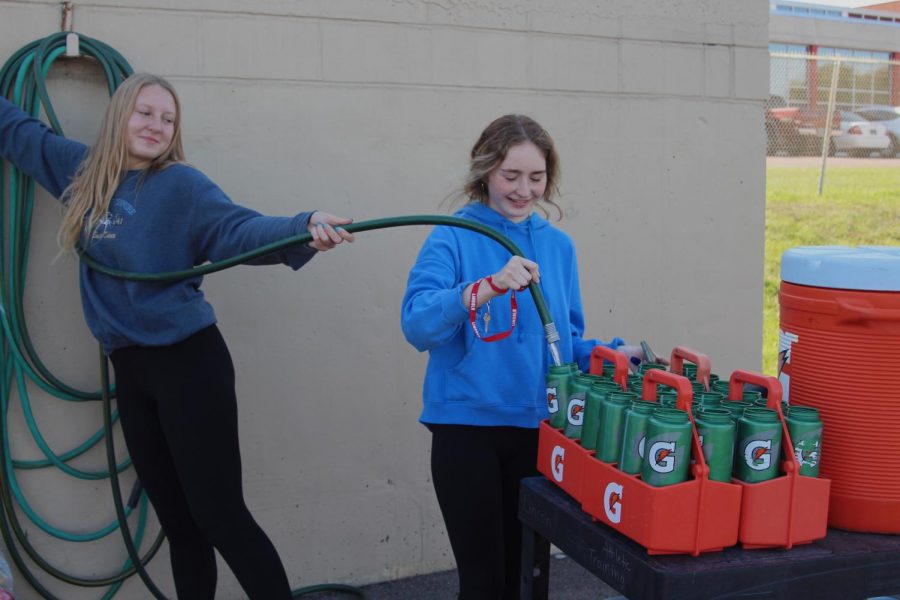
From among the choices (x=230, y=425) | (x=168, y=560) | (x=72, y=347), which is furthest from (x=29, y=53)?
(x=168, y=560)

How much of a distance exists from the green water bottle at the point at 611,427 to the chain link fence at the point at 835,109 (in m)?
10.4

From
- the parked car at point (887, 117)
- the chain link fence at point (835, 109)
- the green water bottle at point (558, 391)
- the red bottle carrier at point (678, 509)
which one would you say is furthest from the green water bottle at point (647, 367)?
the parked car at point (887, 117)

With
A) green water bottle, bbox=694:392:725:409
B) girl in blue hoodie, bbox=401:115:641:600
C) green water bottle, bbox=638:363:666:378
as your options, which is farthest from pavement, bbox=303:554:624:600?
green water bottle, bbox=694:392:725:409

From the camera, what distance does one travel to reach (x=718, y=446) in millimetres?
1754

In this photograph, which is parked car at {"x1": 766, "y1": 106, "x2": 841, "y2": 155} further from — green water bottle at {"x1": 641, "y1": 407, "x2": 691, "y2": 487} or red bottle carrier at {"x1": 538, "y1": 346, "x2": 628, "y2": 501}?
green water bottle at {"x1": 641, "y1": 407, "x2": 691, "y2": 487}

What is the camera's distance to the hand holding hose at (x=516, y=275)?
208 centimetres

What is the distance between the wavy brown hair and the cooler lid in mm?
725

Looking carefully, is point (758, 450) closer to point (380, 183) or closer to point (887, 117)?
point (380, 183)

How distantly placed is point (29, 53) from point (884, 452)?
2.60 metres

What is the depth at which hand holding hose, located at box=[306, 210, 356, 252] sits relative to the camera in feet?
8.12

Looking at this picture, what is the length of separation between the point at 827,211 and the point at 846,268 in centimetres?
945

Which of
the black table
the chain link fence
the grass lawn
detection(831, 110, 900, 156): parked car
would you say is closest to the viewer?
the black table

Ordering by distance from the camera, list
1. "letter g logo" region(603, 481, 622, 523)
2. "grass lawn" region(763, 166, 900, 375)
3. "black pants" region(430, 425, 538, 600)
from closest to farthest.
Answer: "letter g logo" region(603, 481, 622, 523) → "black pants" region(430, 425, 538, 600) → "grass lawn" region(763, 166, 900, 375)

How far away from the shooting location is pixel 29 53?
9.73 ft
